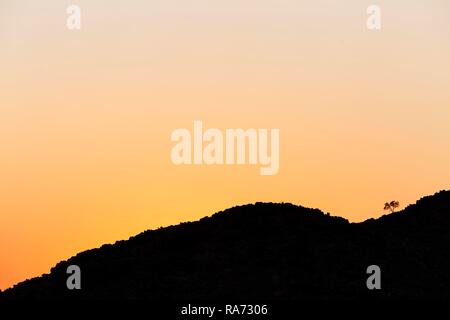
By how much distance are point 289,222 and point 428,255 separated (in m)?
13.3

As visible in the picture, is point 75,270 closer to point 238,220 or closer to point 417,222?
point 238,220

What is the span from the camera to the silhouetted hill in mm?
60438

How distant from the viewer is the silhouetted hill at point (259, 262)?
2379 inches

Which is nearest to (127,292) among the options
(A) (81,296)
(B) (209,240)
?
(A) (81,296)

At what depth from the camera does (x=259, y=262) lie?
63.5 m

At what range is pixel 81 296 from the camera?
6281cm

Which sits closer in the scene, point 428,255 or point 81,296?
point 81,296

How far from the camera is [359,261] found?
6494 cm
